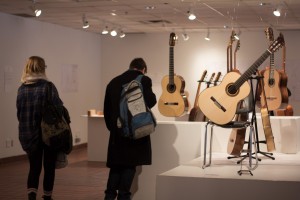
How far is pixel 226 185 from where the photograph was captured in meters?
4.16

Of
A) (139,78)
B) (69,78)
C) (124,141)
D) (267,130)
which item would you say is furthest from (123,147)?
(69,78)

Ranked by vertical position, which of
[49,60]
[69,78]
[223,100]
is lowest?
[223,100]

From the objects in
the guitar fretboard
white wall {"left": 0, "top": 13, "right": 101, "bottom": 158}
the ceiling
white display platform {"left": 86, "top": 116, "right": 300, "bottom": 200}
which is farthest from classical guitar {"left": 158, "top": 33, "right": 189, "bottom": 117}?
white wall {"left": 0, "top": 13, "right": 101, "bottom": 158}

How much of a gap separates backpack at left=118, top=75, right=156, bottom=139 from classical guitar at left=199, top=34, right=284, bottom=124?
59 centimetres

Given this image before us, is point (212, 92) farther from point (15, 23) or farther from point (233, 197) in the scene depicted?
point (15, 23)

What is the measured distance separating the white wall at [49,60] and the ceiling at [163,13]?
0.27 m

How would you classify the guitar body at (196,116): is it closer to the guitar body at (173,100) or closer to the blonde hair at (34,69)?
the guitar body at (173,100)

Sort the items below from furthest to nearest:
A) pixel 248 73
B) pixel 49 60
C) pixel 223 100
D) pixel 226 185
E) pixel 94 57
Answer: pixel 94 57, pixel 49 60, pixel 223 100, pixel 248 73, pixel 226 185

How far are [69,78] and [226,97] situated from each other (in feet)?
26.4

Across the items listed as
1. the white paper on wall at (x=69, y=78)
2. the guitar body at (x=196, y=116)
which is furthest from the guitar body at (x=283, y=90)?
the white paper on wall at (x=69, y=78)

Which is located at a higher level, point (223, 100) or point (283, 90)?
point (283, 90)

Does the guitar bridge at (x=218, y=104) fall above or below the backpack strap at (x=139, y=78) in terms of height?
below

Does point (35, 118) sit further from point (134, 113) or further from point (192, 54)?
point (192, 54)

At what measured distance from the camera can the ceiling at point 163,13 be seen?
8.95 m
